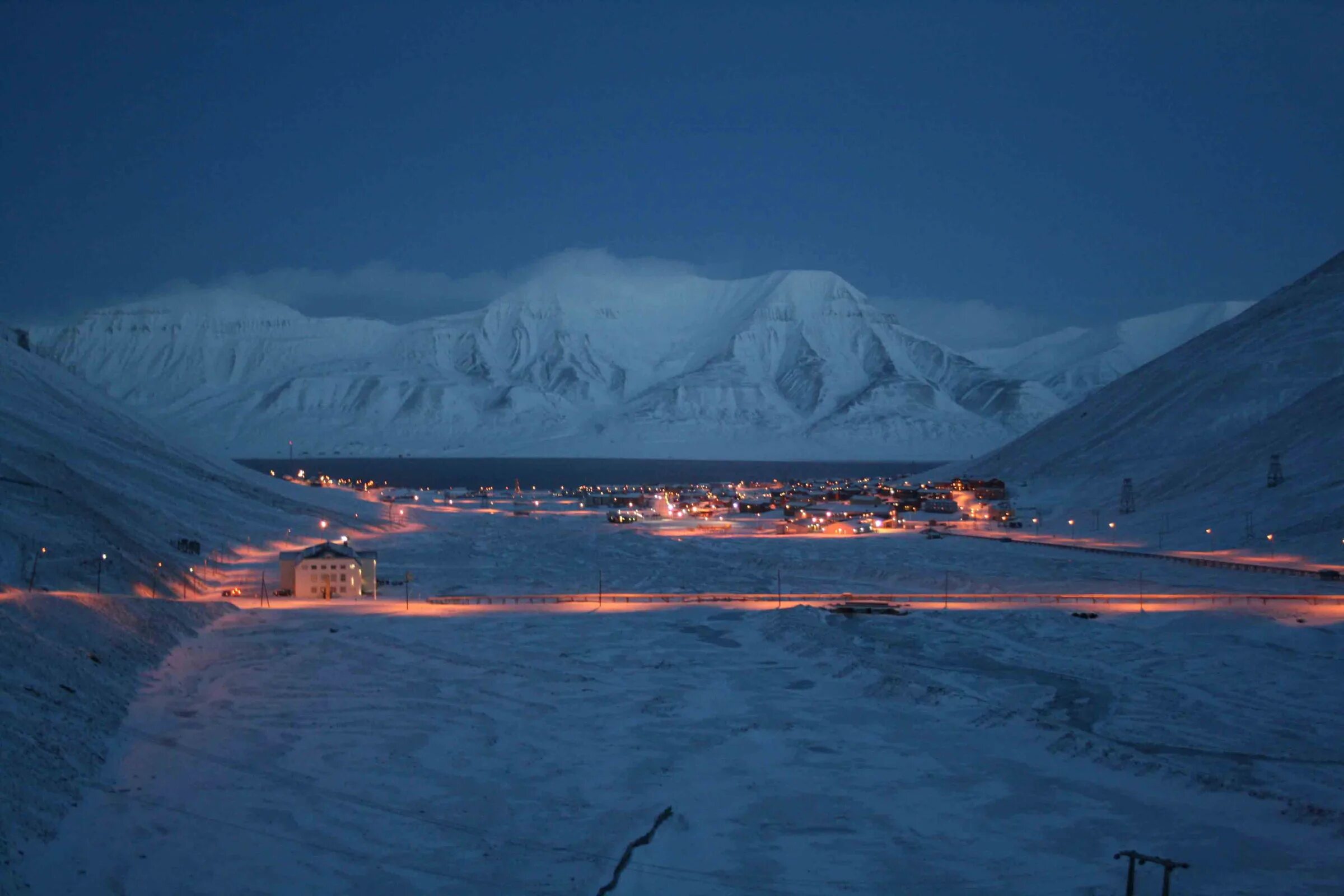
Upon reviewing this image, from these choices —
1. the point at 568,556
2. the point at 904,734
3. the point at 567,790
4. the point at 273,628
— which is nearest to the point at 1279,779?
the point at 904,734

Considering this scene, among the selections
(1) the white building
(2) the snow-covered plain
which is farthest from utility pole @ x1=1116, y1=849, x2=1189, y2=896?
(1) the white building

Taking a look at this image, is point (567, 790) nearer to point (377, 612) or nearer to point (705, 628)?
point (705, 628)

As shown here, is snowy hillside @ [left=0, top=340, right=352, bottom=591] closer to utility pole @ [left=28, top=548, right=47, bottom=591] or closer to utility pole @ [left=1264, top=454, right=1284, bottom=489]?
utility pole @ [left=28, top=548, right=47, bottom=591]

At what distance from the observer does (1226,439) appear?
9238cm

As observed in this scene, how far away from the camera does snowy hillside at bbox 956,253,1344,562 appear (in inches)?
2618

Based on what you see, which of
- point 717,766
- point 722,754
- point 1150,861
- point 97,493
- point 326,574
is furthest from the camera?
point 97,493

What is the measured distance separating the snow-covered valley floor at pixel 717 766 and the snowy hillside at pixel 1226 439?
34296 millimetres

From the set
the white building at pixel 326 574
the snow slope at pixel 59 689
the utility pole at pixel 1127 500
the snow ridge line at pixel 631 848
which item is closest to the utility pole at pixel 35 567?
the snow slope at pixel 59 689

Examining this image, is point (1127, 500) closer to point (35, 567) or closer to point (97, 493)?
point (97, 493)

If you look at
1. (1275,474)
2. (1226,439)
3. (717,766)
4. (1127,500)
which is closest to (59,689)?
(717,766)

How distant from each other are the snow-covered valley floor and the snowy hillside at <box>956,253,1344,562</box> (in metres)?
34.3

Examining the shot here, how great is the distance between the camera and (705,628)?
38.7m

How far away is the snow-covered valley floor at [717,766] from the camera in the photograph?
1703 cm

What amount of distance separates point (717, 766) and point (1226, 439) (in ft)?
275
